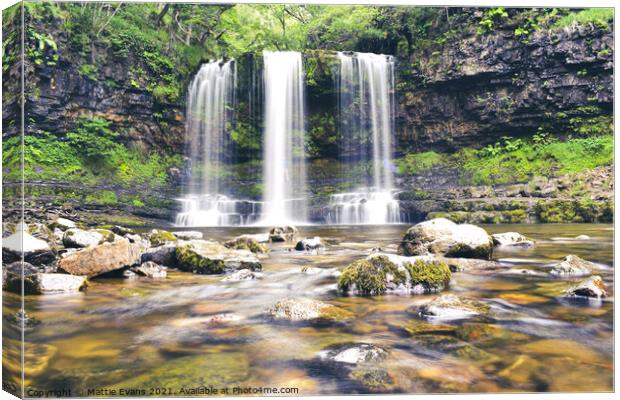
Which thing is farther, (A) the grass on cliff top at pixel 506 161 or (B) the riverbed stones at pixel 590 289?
(A) the grass on cliff top at pixel 506 161

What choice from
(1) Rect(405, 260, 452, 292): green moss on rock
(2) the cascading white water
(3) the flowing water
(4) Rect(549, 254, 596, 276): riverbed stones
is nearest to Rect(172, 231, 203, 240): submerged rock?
(2) the cascading white water

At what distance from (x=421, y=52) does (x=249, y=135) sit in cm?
396

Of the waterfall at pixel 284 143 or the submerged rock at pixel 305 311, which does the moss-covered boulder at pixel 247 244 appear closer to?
the waterfall at pixel 284 143

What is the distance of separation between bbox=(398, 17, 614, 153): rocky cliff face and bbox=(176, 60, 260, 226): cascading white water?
12.2 feet

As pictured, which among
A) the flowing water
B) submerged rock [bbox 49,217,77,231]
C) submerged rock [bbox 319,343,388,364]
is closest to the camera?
the flowing water

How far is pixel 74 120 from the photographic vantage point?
650 cm

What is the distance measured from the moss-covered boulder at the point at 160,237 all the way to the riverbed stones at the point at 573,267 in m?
5.30

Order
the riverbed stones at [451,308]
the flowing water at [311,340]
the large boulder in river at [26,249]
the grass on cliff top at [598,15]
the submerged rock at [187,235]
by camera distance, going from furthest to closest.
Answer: the submerged rock at [187,235] < the grass on cliff top at [598,15] < the riverbed stones at [451,308] < the large boulder in river at [26,249] < the flowing water at [311,340]

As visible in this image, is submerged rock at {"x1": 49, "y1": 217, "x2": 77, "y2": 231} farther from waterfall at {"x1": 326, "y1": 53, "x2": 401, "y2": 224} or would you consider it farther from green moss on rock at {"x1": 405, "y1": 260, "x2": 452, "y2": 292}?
green moss on rock at {"x1": 405, "y1": 260, "x2": 452, "y2": 292}

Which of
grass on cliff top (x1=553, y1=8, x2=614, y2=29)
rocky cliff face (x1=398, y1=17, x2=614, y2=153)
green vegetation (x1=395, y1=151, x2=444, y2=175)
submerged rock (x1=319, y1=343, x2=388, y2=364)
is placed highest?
rocky cliff face (x1=398, y1=17, x2=614, y2=153)

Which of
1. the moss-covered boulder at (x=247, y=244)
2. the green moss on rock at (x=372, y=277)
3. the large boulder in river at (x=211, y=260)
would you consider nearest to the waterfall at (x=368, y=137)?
the moss-covered boulder at (x=247, y=244)

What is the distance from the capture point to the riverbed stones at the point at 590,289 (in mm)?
3738

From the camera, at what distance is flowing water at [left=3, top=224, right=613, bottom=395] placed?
2615 mm

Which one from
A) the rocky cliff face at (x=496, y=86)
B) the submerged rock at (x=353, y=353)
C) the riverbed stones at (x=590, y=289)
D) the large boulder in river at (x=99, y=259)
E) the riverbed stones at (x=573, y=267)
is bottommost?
the submerged rock at (x=353, y=353)
